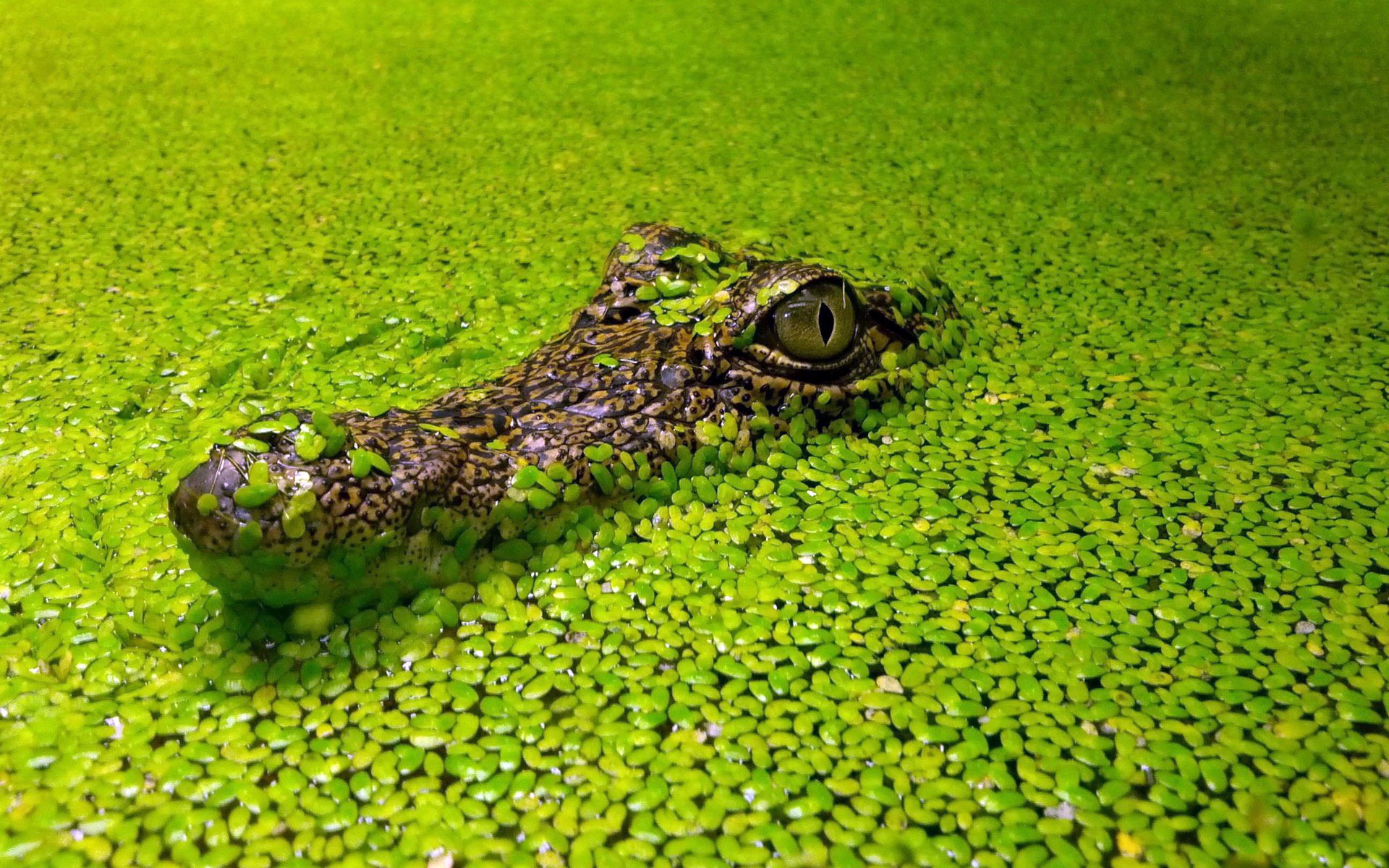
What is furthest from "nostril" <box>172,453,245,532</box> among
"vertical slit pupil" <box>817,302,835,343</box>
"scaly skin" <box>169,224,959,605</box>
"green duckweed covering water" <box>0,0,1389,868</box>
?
"vertical slit pupil" <box>817,302,835,343</box>

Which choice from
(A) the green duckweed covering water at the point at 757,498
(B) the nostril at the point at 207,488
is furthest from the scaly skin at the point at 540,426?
(A) the green duckweed covering water at the point at 757,498

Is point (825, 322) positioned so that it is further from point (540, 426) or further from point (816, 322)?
point (540, 426)

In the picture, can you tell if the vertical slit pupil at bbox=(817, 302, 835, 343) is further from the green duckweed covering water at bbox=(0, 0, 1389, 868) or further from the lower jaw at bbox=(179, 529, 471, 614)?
the lower jaw at bbox=(179, 529, 471, 614)

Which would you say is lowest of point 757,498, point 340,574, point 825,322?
point 757,498

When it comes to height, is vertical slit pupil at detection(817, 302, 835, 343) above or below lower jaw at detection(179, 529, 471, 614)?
above

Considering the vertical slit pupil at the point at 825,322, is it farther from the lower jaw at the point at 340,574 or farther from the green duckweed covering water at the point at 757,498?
the lower jaw at the point at 340,574

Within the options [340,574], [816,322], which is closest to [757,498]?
[816,322]
